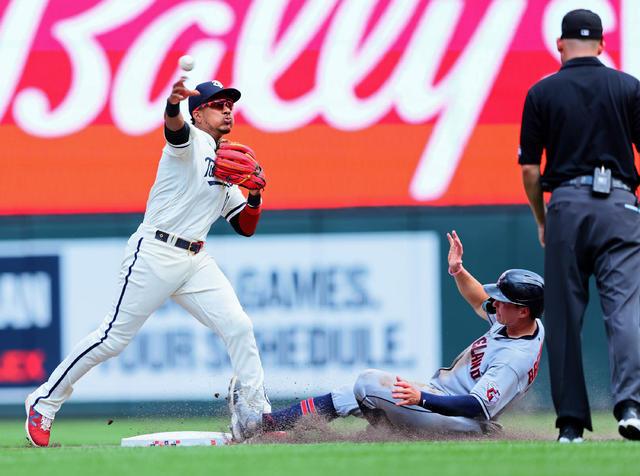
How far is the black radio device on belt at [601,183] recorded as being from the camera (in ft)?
13.1

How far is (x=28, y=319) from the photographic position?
26.8 feet

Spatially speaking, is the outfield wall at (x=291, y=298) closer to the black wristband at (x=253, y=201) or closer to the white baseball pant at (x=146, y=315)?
the black wristband at (x=253, y=201)

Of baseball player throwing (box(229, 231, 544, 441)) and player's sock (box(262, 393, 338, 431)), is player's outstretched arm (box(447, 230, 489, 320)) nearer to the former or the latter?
baseball player throwing (box(229, 231, 544, 441))

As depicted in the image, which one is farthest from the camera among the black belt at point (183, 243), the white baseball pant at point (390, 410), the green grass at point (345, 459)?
the black belt at point (183, 243)

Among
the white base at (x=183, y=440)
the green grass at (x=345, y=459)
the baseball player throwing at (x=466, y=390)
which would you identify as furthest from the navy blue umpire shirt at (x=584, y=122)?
the white base at (x=183, y=440)

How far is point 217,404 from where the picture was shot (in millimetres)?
7957

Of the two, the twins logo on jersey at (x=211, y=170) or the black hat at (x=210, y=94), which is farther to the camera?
the black hat at (x=210, y=94)

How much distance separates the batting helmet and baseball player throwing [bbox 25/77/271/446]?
1.16m

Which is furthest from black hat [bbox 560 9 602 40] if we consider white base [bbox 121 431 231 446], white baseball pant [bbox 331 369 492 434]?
white base [bbox 121 431 231 446]

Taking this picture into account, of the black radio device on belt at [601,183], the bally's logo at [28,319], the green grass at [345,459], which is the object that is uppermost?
the black radio device on belt at [601,183]

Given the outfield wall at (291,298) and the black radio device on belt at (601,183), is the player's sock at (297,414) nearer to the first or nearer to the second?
the black radio device on belt at (601,183)

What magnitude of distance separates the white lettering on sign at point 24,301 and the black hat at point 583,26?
531 centimetres

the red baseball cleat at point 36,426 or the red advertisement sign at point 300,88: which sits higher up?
the red advertisement sign at point 300,88

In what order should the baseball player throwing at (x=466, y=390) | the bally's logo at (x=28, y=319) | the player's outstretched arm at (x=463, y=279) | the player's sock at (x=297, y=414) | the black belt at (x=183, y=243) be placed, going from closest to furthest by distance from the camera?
the baseball player throwing at (x=466, y=390) → the player's sock at (x=297, y=414) → the black belt at (x=183, y=243) → the player's outstretched arm at (x=463, y=279) → the bally's logo at (x=28, y=319)
